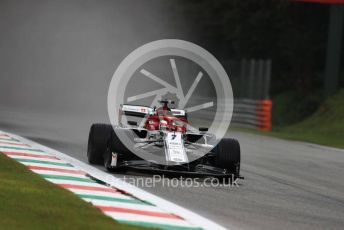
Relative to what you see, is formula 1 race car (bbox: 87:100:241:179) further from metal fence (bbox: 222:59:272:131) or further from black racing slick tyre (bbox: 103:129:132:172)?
metal fence (bbox: 222:59:272:131)

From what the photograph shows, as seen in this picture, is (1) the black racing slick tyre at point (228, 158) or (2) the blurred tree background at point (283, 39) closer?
(1) the black racing slick tyre at point (228, 158)

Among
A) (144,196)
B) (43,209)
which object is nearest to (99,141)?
(144,196)

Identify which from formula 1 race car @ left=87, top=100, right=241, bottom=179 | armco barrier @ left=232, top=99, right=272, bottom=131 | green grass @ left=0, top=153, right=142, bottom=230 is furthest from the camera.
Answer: armco barrier @ left=232, top=99, right=272, bottom=131

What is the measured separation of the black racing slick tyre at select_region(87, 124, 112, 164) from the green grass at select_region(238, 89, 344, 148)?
424 inches

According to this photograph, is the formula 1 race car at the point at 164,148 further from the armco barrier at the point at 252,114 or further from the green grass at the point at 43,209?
the armco barrier at the point at 252,114

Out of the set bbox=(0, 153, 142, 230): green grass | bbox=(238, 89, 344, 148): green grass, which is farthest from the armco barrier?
bbox=(0, 153, 142, 230): green grass

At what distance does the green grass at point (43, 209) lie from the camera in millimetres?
6871

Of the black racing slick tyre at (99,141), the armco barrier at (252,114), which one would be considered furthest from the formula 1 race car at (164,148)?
the armco barrier at (252,114)

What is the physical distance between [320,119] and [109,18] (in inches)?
632

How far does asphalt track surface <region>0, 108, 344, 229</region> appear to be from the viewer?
27.9ft

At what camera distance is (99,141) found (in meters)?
12.1

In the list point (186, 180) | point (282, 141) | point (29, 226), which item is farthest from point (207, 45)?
point (29, 226)

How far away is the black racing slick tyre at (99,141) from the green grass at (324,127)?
10764 millimetres

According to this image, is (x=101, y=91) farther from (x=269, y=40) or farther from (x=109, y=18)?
(x=269, y=40)
